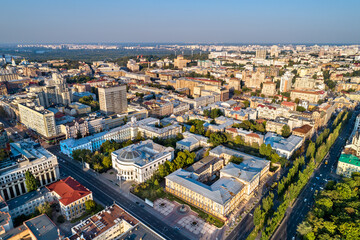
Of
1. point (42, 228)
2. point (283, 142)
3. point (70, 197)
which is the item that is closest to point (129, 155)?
point (70, 197)

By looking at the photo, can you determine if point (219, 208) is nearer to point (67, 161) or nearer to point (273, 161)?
point (273, 161)

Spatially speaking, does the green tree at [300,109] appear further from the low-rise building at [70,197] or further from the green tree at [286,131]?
the low-rise building at [70,197]

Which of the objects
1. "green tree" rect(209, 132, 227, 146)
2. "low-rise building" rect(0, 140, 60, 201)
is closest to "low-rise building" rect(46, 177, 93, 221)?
"low-rise building" rect(0, 140, 60, 201)

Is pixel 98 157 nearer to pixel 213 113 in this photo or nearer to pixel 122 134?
pixel 122 134

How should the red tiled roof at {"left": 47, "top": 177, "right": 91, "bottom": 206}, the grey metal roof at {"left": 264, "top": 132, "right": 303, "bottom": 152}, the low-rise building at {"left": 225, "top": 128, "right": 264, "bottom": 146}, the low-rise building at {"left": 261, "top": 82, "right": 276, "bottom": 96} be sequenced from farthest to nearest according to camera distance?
the low-rise building at {"left": 261, "top": 82, "right": 276, "bottom": 96}
the low-rise building at {"left": 225, "top": 128, "right": 264, "bottom": 146}
the grey metal roof at {"left": 264, "top": 132, "right": 303, "bottom": 152}
the red tiled roof at {"left": 47, "top": 177, "right": 91, "bottom": 206}

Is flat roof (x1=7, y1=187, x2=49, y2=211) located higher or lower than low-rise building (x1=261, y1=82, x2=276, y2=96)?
lower

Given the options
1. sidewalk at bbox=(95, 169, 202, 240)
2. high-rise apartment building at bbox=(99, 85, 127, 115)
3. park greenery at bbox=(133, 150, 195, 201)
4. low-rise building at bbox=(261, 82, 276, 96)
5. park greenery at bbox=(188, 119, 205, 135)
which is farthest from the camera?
low-rise building at bbox=(261, 82, 276, 96)

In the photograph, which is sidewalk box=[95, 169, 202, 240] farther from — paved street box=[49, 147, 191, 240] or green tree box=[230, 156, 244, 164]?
green tree box=[230, 156, 244, 164]
